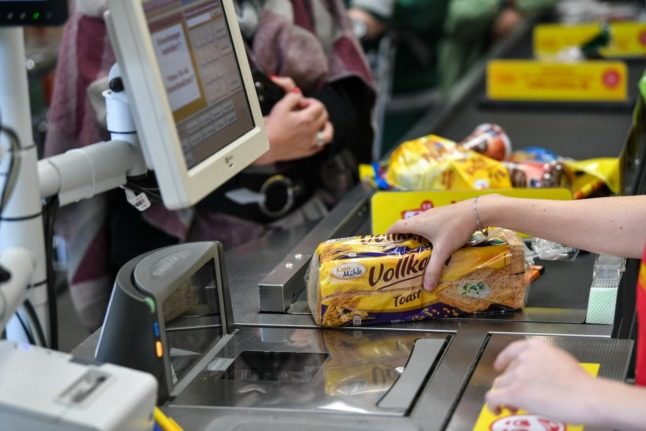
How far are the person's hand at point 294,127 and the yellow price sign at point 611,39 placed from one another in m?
1.58

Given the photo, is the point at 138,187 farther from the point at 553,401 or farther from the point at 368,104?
the point at 368,104

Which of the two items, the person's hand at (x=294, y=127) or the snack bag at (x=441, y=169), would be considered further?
the person's hand at (x=294, y=127)

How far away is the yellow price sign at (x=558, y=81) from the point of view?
2.89 m

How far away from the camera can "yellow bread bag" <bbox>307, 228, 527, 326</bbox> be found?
57.6 inches

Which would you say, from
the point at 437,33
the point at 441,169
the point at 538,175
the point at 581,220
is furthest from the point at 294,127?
the point at 437,33

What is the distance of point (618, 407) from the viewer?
103 centimetres

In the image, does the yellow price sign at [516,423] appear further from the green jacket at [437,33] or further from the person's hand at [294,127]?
the green jacket at [437,33]

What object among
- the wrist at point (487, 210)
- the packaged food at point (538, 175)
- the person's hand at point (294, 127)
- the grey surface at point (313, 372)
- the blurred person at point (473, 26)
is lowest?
the blurred person at point (473, 26)

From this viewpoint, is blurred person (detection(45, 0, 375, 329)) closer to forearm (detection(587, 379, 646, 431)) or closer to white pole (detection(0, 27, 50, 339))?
white pole (detection(0, 27, 50, 339))

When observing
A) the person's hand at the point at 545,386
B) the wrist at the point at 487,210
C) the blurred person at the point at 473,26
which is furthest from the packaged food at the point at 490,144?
the blurred person at the point at 473,26

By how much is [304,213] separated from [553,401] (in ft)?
3.82

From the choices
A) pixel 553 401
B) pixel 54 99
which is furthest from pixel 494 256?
pixel 54 99

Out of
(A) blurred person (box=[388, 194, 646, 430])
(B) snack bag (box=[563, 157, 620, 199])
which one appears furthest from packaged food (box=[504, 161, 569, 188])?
(A) blurred person (box=[388, 194, 646, 430])

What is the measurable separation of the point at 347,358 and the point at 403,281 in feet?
0.49
